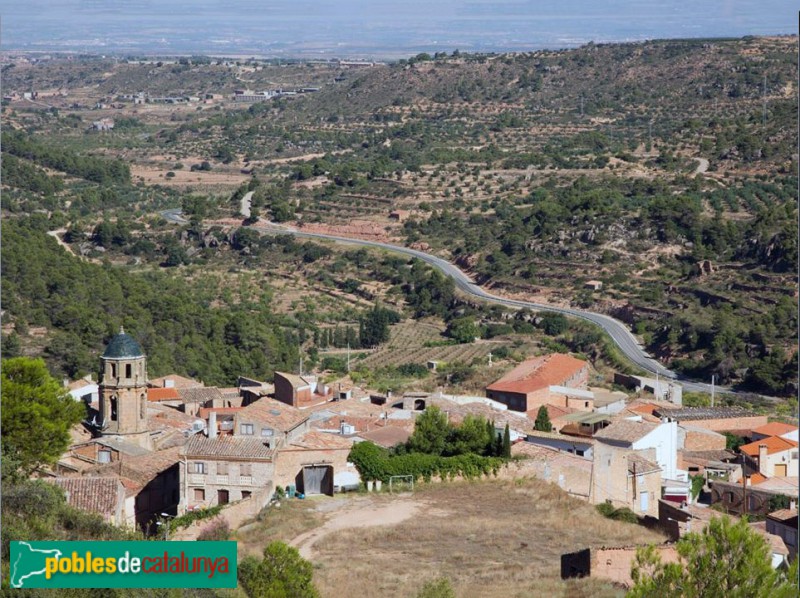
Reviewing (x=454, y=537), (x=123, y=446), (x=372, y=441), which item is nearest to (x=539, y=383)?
(x=372, y=441)

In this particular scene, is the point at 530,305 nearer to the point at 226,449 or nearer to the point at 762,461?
the point at 762,461

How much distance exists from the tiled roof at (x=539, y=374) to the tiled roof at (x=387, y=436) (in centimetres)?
607

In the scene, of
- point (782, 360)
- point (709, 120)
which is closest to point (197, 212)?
point (709, 120)

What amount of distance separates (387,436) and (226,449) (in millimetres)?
4295

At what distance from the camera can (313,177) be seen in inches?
3046

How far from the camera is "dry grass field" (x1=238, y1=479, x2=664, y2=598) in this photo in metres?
18.3

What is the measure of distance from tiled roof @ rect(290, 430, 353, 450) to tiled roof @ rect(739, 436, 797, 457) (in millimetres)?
7969

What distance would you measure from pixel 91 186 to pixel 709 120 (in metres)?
31.8

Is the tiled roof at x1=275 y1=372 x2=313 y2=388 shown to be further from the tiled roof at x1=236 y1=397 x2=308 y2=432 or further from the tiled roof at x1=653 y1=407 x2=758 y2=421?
the tiled roof at x1=653 y1=407 x2=758 y2=421

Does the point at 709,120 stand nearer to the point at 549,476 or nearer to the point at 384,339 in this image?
the point at 384,339

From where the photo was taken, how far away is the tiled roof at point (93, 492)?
19641mm

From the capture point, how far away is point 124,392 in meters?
24.6

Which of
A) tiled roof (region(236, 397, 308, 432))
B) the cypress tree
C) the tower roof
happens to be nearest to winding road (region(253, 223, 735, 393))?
tiled roof (region(236, 397, 308, 432))

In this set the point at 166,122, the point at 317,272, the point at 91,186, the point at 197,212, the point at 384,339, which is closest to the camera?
the point at 384,339
